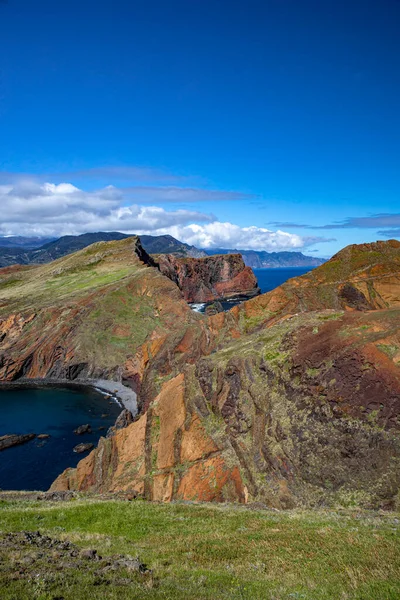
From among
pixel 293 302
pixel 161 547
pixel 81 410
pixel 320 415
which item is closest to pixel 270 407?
pixel 320 415

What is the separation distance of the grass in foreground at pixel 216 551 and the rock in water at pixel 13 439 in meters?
47.7

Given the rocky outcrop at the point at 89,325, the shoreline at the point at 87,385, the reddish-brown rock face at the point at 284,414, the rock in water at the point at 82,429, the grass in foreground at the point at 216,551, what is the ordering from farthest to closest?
the rocky outcrop at the point at 89,325, the shoreline at the point at 87,385, the rock in water at the point at 82,429, the reddish-brown rock face at the point at 284,414, the grass in foreground at the point at 216,551

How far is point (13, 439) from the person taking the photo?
7112cm

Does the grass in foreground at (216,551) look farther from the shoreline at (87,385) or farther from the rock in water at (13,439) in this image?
the shoreline at (87,385)

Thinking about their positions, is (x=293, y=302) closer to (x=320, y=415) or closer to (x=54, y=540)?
(x=320, y=415)

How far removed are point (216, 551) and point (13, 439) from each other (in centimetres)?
6619

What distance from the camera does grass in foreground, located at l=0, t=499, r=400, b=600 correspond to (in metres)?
12.8

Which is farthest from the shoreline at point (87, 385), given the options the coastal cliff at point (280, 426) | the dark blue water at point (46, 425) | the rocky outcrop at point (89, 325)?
the coastal cliff at point (280, 426)

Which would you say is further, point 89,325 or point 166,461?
point 89,325

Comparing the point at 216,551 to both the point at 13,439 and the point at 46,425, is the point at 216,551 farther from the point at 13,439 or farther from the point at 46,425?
the point at 46,425

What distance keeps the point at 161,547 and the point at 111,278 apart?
13383cm

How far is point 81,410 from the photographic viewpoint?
8762 centimetres

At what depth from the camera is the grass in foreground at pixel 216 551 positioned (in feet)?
42.0

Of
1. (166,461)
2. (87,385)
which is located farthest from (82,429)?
(166,461)
